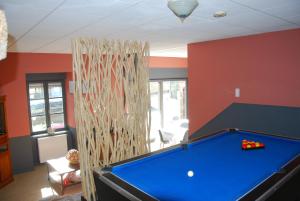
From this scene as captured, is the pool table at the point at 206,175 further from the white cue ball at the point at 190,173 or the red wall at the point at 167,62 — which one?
the red wall at the point at 167,62

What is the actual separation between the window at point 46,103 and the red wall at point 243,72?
364cm

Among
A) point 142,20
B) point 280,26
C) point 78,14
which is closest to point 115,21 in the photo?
point 142,20

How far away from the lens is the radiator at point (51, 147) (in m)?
5.95

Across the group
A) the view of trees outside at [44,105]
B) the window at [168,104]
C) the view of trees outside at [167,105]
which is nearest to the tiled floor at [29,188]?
the view of trees outside at [44,105]

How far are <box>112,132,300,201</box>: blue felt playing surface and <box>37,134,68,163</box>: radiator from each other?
14.9 ft

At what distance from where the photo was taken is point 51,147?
6.08 meters

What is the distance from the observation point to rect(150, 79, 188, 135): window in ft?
25.8

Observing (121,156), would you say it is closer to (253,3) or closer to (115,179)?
(115,179)

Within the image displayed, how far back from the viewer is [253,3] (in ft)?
6.57

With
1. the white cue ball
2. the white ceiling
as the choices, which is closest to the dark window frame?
the white ceiling

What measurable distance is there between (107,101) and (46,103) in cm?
403

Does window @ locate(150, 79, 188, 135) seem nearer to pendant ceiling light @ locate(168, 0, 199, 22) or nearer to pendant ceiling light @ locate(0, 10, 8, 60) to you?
pendant ceiling light @ locate(168, 0, 199, 22)

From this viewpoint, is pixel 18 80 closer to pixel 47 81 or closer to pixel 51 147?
pixel 47 81

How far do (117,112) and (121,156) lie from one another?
0.60 meters
